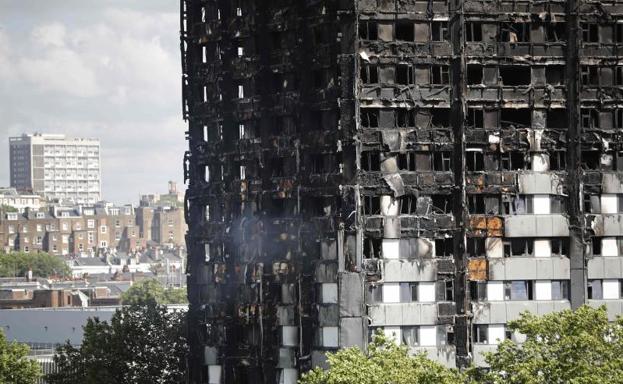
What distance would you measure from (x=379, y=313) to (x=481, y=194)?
35.3 feet

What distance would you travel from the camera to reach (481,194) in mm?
129250

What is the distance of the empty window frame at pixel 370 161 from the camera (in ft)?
419

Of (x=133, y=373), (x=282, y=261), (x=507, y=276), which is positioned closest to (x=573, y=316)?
(x=507, y=276)

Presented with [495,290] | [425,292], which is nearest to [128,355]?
[425,292]

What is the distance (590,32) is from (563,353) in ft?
108

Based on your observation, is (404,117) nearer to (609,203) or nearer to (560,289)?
(609,203)

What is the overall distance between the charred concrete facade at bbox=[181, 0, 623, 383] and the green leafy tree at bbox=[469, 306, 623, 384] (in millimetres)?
18129

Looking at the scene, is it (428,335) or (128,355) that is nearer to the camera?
(428,335)

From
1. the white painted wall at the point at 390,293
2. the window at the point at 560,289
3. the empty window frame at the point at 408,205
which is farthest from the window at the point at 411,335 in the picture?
the window at the point at 560,289

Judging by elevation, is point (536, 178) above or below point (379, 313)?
above

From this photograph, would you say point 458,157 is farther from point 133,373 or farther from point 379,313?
point 133,373

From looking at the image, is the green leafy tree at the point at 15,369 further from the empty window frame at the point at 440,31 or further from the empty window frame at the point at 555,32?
the empty window frame at the point at 555,32

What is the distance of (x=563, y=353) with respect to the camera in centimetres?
10556

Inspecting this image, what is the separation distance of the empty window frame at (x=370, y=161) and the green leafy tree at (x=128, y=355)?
2508 cm
